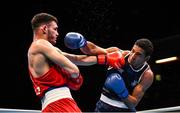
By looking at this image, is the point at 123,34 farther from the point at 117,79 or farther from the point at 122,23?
the point at 117,79

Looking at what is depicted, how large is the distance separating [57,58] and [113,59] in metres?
0.87

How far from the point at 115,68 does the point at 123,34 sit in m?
3.61

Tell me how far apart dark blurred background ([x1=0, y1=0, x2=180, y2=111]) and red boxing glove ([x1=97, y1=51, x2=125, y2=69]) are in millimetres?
3127

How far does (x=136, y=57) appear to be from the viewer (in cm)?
357

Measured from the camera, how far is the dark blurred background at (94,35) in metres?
6.37

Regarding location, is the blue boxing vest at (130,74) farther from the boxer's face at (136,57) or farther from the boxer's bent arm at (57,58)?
the boxer's bent arm at (57,58)

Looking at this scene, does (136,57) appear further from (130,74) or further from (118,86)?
(118,86)

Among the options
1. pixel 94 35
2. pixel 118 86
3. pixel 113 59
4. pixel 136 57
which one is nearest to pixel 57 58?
pixel 113 59

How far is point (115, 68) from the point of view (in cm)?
343

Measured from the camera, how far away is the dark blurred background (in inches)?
251

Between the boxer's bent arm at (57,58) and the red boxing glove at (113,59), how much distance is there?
696mm

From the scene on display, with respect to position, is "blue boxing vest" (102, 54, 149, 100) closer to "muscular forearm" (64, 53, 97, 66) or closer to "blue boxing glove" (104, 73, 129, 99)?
"blue boxing glove" (104, 73, 129, 99)

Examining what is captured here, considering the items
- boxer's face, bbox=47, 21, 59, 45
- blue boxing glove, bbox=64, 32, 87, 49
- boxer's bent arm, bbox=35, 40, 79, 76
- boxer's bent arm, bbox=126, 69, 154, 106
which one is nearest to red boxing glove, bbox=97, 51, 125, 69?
blue boxing glove, bbox=64, 32, 87, 49

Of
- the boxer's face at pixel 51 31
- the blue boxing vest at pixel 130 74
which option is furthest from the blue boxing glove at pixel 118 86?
the boxer's face at pixel 51 31
